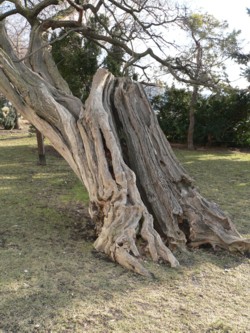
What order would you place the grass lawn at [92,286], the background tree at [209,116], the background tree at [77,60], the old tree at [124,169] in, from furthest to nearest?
the background tree at [209,116] → the background tree at [77,60] → the old tree at [124,169] → the grass lawn at [92,286]

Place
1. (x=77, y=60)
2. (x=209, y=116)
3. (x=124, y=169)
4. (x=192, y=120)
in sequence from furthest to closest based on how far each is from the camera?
(x=192, y=120), (x=209, y=116), (x=77, y=60), (x=124, y=169)

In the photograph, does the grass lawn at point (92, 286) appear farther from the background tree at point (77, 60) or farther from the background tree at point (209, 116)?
the background tree at point (209, 116)

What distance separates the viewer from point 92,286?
2605mm

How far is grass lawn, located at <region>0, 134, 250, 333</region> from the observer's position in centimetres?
220

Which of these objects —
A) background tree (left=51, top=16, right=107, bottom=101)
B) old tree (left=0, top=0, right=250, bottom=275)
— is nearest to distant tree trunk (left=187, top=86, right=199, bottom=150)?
background tree (left=51, top=16, right=107, bottom=101)

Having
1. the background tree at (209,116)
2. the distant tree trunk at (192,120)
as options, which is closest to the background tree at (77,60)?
the background tree at (209,116)

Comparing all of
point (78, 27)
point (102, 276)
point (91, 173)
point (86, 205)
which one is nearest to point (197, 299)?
point (102, 276)

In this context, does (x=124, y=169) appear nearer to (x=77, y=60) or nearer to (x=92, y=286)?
(x=92, y=286)

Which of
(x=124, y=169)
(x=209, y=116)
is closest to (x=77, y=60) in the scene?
(x=209, y=116)

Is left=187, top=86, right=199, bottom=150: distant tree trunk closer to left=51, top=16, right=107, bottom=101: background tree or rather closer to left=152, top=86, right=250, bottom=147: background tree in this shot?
left=152, top=86, right=250, bottom=147: background tree

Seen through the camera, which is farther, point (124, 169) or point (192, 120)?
point (192, 120)

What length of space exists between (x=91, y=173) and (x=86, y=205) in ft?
3.97

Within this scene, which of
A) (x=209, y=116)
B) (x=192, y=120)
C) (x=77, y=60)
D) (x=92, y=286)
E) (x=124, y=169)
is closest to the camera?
(x=92, y=286)

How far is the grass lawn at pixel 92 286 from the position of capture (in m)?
2.20
